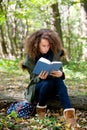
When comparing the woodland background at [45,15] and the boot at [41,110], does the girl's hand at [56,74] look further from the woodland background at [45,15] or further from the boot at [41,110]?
the woodland background at [45,15]

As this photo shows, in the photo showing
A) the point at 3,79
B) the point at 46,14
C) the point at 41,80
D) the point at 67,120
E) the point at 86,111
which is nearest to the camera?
the point at 67,120

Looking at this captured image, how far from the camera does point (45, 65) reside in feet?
16.1

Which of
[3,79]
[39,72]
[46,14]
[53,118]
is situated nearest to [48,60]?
[39,72]

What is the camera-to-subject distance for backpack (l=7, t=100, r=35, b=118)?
17.6 ft

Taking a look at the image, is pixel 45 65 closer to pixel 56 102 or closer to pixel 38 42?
pixel 38 42

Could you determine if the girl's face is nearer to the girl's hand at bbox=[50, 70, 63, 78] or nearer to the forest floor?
the girl's hand at bbox=[50, 70, 63, 78]

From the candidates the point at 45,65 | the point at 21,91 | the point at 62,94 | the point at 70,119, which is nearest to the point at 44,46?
the point at 45,65

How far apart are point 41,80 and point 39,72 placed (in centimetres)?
29

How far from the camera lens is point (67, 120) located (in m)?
4.84

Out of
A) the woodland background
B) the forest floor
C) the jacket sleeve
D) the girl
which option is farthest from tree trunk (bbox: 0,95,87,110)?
the woodland background

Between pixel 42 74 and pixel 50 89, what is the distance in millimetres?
279

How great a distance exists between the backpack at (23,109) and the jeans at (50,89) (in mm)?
238

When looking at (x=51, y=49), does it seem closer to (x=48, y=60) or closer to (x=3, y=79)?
(x=48, y=60)

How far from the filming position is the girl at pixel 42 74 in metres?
5.15
